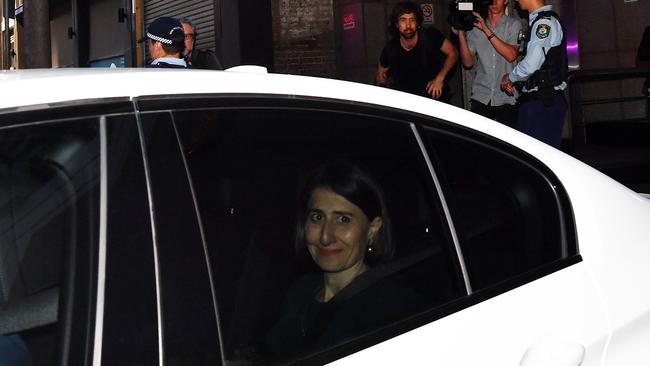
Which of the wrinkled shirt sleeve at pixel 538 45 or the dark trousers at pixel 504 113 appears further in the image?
the dark trousers at pixel 504 113

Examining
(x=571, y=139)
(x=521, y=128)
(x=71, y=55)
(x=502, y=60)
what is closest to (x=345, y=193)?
(x=521, y=128)

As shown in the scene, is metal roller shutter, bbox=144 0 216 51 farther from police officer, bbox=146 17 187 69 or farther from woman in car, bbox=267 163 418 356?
woman in car, bbox=267 163 418 356

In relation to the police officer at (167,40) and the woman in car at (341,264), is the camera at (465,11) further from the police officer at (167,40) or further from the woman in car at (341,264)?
the woman in car at (341,264)

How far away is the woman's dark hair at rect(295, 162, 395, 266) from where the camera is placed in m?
Result: 2.00

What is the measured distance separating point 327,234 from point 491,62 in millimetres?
4296

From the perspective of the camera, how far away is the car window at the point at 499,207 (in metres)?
2.01

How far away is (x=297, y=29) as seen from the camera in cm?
1125

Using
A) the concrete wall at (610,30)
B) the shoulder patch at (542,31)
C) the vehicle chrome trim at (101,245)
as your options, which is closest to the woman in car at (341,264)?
the vehicle chrome trim at (101,245)

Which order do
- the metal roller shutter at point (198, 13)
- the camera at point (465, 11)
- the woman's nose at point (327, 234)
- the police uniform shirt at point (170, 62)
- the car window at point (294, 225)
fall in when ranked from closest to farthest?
the car window at point (294, 225), the woman's nose at point (327, 234), the police uniform shirt at point (170, 62), the camera at point (465, 11), the metal roller shutter at point (198, 13)

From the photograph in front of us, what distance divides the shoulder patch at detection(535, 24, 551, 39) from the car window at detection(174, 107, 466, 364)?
352 centimetres

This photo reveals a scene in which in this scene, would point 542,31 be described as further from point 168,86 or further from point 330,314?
point 168,86

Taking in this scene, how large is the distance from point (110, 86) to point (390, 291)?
794mm

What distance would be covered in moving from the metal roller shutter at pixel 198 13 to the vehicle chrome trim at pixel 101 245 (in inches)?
416

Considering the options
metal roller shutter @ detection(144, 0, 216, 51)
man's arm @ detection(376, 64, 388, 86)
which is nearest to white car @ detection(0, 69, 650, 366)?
man's arm @ detection(376, 64, 388, 86)
